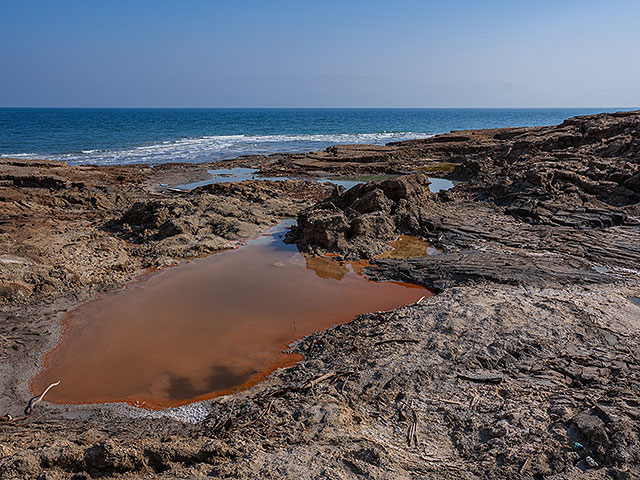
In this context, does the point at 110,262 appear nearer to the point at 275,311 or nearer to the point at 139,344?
the point at 139,344

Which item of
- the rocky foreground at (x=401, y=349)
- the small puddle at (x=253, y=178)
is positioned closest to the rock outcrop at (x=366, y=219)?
the rocky foreground at (x=401, y=349)

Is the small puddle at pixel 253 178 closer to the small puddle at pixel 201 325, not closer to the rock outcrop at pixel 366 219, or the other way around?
the rock outcrop at pixel 366 219

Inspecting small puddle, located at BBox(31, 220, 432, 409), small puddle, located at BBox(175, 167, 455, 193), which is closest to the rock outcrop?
small puddle, located at BBox(31, 220, 432, 409)

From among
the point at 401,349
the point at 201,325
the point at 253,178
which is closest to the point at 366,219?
the point at 201,325

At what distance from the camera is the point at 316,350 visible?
6453 millimetres

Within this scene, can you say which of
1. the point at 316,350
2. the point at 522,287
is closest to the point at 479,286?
the point at 522,287

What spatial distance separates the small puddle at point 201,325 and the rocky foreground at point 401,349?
1.35ft

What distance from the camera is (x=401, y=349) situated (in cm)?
593

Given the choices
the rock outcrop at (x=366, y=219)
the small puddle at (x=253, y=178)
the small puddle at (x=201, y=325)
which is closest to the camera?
the small puddle at (x=201, y=325)

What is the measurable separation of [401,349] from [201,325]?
3731 millimetres

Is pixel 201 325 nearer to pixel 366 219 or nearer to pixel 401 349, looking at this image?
pixel 401 349

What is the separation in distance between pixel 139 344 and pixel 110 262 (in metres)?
3.93

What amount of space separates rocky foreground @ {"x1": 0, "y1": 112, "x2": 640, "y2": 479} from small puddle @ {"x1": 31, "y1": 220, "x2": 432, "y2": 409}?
412mm

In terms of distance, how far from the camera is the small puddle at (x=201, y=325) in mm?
5867
